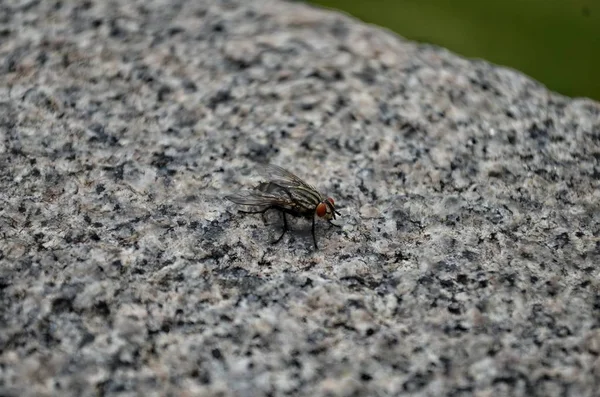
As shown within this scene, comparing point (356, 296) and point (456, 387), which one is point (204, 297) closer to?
point (356, 296)

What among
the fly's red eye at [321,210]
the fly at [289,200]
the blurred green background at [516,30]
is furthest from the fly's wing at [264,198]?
the blurred green background at [516,30]

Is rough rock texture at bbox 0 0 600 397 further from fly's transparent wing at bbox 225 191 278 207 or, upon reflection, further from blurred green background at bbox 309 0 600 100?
blurred green background at bbox 309 0 600 100

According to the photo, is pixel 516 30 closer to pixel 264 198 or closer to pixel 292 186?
pixel 292 186

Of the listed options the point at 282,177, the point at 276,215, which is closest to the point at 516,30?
the point at 282,177

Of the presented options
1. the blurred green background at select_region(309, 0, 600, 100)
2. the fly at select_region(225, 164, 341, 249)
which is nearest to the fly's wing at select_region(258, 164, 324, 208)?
the fly at select_region(225, 164, 341, 249)

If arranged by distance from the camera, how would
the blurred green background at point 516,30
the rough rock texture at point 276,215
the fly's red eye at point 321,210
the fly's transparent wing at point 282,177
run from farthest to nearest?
the blurred green background at point 516,30 → the fly's transparent wing at point 282,177 → the fly's red eye at point 321,210 → the rough rock texture at point 276,215

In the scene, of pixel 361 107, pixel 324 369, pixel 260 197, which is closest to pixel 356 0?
pixel 361 107

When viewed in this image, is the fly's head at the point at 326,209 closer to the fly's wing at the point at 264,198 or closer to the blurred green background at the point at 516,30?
the fly's wing at the point at 264,198
